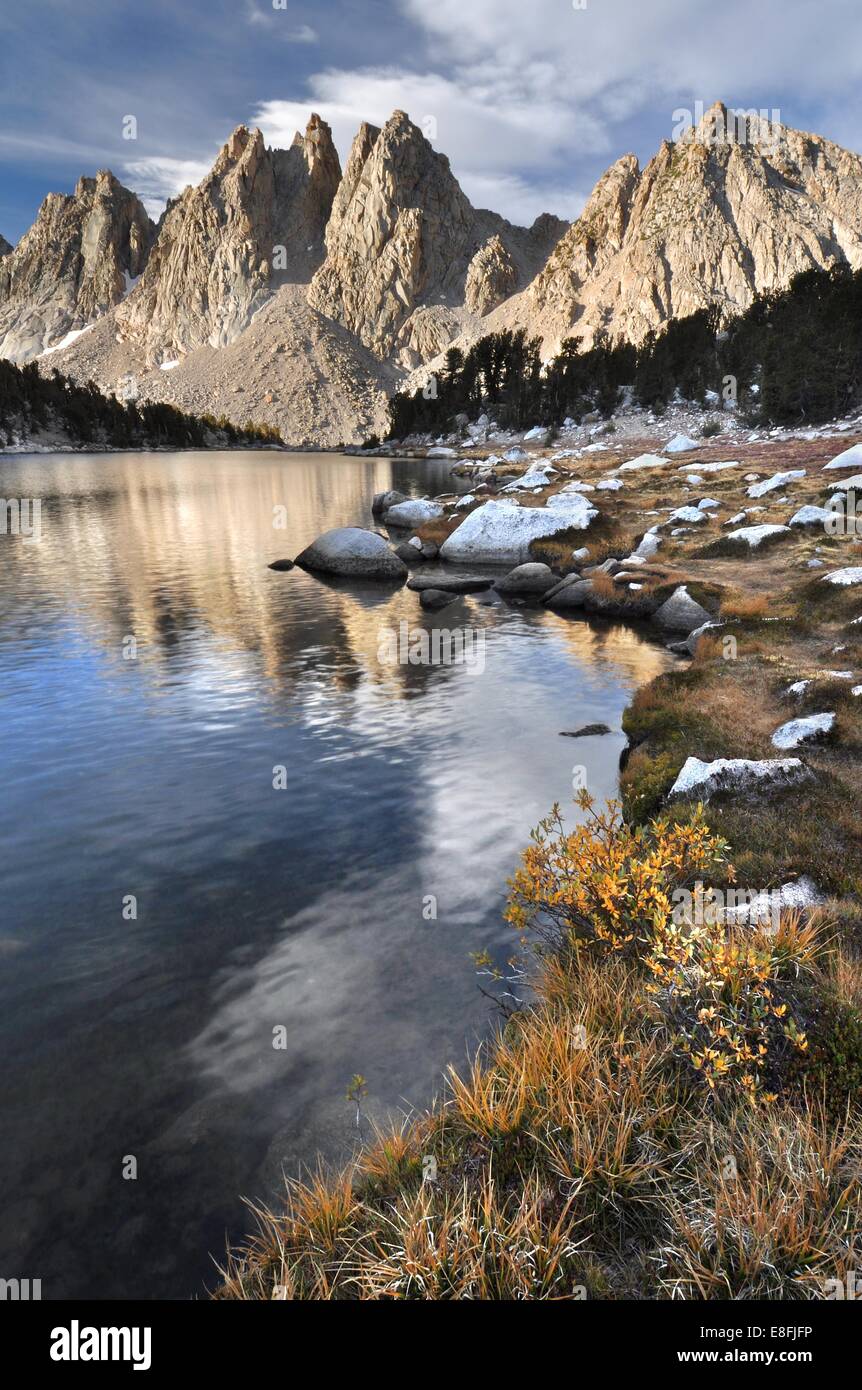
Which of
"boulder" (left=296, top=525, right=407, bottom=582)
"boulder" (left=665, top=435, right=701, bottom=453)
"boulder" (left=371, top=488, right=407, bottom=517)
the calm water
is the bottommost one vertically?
the calm water

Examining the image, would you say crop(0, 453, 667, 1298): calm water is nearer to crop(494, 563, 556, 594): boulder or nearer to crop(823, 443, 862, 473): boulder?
crop(494, 563, 556, 594): boulder

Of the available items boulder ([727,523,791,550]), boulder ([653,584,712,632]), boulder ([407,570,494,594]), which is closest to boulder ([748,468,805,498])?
boulder ([727,523,791,550])

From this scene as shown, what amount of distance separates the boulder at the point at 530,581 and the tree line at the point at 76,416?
164 metres

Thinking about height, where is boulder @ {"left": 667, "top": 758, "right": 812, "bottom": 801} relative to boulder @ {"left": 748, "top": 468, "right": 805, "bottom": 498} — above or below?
below

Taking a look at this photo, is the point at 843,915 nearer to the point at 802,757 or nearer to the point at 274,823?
the point at 802,757

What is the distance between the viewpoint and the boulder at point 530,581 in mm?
28391

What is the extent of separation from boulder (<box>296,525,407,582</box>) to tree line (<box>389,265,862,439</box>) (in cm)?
6043

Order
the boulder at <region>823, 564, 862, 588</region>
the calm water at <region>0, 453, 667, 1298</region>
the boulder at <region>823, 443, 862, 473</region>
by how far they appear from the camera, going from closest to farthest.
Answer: the calm water at <region>0, 453, 667, 1298</region> < the boulder at <region>823, 564, 862, 588</region> < the boulder at <region>823, 443, 862, 473</region>

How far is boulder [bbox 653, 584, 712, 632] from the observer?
70.5 ft

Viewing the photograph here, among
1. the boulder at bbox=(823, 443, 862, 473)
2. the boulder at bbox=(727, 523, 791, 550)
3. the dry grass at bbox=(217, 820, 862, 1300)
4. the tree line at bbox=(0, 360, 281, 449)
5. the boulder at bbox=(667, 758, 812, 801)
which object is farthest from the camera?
the tree line at bbox=(0, 360, 281, 449)

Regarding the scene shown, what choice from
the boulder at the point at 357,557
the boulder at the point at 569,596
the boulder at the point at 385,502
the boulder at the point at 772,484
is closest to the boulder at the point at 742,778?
the boulder at the point at 569,596

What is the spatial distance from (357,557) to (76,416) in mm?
172247

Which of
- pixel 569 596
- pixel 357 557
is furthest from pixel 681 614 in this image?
pixel 357 557

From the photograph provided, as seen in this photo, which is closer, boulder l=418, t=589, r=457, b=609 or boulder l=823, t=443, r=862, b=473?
boulder l=418, t=589, r=457, b=609
